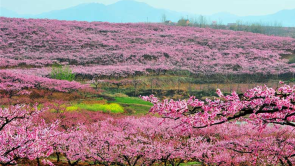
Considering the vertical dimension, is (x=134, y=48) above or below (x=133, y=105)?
above

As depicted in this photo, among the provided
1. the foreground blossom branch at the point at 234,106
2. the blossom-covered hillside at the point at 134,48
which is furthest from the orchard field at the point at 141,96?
the blossom-covered hillside at the point at 134,48

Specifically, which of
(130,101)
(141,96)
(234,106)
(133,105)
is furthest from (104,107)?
(234,106)

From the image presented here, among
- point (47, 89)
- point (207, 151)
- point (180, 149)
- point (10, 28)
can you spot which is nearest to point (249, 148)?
point (207, 151)

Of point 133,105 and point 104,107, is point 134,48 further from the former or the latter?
point 104,107

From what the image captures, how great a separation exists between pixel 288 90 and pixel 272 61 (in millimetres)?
40834

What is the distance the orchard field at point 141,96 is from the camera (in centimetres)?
457

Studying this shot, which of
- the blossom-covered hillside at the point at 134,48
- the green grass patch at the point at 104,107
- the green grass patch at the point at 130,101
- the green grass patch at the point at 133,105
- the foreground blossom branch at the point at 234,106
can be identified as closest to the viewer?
the foreground blossom branch at the point at 234,106

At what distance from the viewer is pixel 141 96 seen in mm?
4555

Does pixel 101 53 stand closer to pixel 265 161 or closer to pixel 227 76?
pixel 227 76

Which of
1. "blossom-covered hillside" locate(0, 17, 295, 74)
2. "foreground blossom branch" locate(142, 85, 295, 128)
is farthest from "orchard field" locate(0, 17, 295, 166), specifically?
"blossom-covered hillside" locate(0, 17, 295, 74)

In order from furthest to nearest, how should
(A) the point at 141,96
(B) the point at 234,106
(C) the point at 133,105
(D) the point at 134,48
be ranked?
(D) the point at 134,48 < (C) the point at 133,105 < (A) the point at 141,96 < (B) the point at 234,106

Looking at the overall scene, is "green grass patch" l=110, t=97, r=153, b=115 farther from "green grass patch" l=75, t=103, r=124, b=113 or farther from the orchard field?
"green grass patch" l=75, t=103, r=124, b=113

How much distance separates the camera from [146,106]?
22453 millimetres

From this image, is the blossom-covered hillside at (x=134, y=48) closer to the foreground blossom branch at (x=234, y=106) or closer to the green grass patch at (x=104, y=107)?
the green grass patch at (x=104, y=107)
